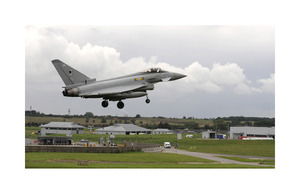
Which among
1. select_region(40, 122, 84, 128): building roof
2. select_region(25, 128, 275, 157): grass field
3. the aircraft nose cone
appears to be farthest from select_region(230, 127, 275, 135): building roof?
the aircraft nose cone

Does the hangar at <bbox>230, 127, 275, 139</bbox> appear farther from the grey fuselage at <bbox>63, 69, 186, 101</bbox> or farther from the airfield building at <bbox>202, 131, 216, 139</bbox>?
the grey fuselage at <bbox>63, 69, 186, 101</bbox>

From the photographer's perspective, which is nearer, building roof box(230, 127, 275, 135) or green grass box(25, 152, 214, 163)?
green grass box(25, 152, 214, 163)

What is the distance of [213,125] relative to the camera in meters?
170

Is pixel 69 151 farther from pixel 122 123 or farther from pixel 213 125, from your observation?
pixel 213 125

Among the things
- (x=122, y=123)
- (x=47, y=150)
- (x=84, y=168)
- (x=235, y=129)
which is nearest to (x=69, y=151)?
(x=47, y=150)

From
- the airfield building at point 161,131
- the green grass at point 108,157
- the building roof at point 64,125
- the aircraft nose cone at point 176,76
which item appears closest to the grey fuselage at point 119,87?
the aircraft nose cone at point 176,76

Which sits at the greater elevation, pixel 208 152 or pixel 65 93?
pixel 65 93

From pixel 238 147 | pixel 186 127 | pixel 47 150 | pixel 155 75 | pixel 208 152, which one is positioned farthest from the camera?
pixel 186 127

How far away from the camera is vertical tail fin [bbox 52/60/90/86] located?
47375 mm

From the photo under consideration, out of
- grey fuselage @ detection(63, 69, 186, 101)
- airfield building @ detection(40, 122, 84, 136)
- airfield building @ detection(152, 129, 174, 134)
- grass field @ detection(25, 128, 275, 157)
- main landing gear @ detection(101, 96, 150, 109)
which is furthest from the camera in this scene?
airfield building @ detection(152, 129, 174, 134)

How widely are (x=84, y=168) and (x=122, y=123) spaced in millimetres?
52282

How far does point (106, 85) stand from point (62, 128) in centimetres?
7191

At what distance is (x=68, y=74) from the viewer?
4769 centimetres

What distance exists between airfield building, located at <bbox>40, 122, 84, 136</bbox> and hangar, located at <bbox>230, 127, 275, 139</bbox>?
197ft
